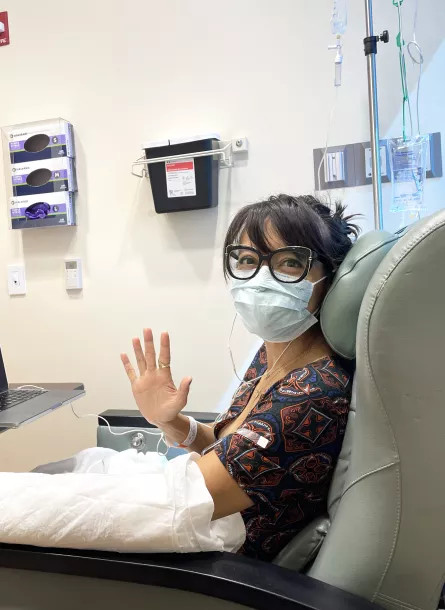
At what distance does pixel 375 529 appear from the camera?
63 cm

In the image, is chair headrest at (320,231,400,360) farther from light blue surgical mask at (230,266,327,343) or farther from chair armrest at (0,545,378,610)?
chair armrest at (0,545,378,610)

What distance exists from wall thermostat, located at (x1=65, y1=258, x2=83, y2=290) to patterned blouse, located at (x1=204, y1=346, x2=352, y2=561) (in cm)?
133

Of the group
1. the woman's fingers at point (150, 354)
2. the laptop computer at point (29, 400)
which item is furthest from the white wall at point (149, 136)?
the woman's fingers at point (150, 354)

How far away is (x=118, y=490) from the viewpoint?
0.74 m

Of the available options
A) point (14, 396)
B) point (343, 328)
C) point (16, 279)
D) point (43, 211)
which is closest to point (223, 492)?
point (343, 328)

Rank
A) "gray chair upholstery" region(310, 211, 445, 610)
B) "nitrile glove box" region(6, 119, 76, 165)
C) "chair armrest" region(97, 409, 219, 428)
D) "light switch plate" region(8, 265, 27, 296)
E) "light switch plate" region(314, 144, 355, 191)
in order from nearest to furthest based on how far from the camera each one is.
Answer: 1. "gray chair upholstery" region(310, 211, 445, 610)
2. "chair armrest" region(97, 409, 219, 428)
3. "light switch plate" region(314, 144, 355, 191)
4. "nitrile glove box" region(6, 119, 76, 165)
5. "light switch plate" region(8, 265, 27, 296)

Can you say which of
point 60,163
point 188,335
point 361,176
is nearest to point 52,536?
point 188,335

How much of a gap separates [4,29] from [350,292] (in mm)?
2040

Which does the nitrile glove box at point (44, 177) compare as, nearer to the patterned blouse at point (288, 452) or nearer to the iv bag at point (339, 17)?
the iv bag at point (339, 17)

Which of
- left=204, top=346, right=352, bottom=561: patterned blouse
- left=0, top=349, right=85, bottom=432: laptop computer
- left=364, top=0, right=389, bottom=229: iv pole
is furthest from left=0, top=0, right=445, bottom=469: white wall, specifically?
left=204, top=346, right=352, bottom=561: patterned blouse

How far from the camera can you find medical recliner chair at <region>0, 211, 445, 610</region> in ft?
1.87

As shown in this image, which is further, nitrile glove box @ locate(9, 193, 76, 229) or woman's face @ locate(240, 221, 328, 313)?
nitrile glove box @ locate(9, 193, 76, 229)

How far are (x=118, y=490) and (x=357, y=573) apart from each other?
1.25 feet

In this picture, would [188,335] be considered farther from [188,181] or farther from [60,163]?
[60,163]
